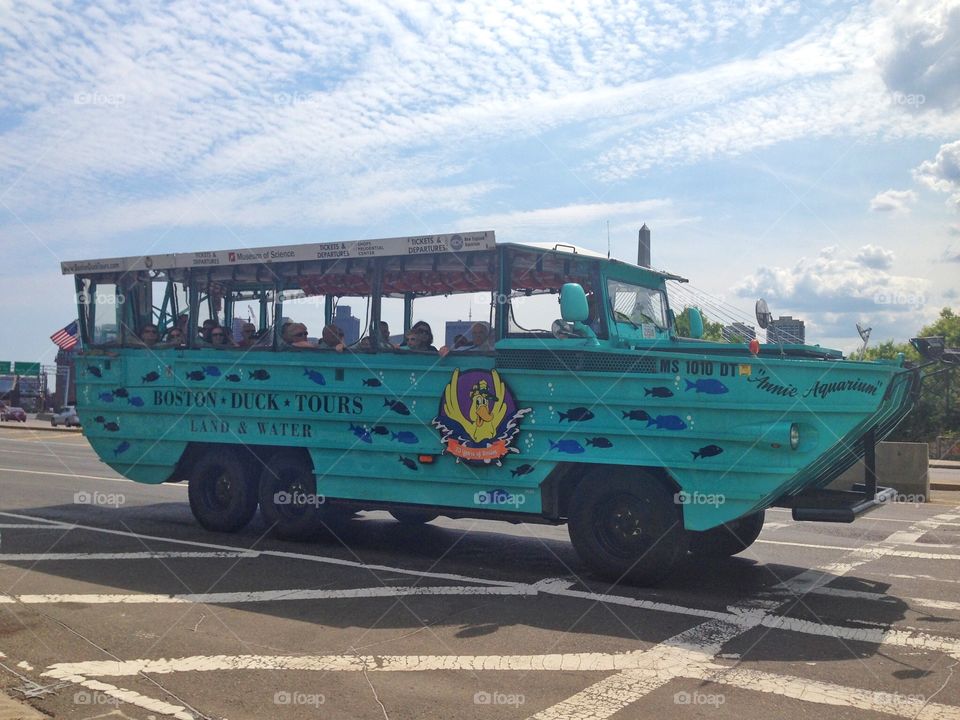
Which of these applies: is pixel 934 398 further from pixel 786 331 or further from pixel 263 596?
pixel 263 596

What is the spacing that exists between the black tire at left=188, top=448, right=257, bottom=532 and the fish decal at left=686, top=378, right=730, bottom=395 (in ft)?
17.1

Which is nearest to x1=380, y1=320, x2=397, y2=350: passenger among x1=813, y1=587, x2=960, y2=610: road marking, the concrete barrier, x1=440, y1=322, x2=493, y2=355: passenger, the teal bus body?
the teal bus body

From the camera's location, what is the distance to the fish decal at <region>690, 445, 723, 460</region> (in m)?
7.55

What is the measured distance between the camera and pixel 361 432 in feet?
31.0

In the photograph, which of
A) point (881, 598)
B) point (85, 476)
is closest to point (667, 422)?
point (881, 598)

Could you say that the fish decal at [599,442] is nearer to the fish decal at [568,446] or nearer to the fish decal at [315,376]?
the fish decal at [568,446]

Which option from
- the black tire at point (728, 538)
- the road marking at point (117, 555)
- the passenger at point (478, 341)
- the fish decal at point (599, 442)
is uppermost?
the passenger at point (478, 341)

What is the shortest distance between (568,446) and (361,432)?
2.33m

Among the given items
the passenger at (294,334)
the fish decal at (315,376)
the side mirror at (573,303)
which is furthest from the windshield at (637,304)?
the passenger at (294,334)

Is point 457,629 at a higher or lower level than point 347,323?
lower

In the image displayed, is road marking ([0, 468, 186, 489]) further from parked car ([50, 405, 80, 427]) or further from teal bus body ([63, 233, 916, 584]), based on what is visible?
parked car ([50, 405, 80, 427])

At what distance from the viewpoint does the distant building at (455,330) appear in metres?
8.85

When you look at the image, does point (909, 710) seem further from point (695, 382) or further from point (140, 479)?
point (140, 479)

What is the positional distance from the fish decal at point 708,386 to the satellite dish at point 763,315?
4.70 ft
